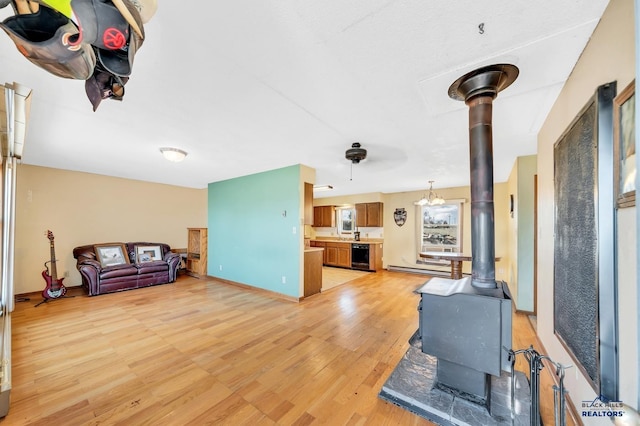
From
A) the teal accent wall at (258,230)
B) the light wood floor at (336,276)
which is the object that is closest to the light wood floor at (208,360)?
the teal accent wall at (258,230)

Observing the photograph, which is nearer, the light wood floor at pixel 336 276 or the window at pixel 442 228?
the light wood floor at pixel 336 276

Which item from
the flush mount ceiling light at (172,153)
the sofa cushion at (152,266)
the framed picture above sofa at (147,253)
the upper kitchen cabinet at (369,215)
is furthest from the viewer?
the upper kitchen cabinet at (369,215)

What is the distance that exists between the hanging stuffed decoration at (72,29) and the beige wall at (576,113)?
6.21ft

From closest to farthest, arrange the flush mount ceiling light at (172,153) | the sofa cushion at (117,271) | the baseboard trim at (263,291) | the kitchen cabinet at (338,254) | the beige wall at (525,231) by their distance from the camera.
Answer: the flush mount ceiling light at (172,153) < the beige wall at (525,231) < the baseboard trim at (263,291) < the sofa cushion at (117,271) < the kitchen cabinet at (338,254)

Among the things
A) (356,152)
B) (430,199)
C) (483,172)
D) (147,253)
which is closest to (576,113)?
(483,172)

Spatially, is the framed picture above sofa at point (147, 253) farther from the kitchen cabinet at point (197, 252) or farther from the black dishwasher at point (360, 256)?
the black dishwasher at point (360, 256)

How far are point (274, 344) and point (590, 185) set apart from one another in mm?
2875

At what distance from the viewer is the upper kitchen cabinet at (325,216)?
326 inches

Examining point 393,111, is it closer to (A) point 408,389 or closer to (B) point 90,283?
(A) point 408,389

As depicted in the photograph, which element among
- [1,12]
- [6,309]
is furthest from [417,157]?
[6,309]

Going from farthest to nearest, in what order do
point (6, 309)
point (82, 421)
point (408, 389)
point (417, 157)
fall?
point (417, 157) < point (6, 309) < point (408, 389) < point (82, 421)

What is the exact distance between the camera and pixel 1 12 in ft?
4.11

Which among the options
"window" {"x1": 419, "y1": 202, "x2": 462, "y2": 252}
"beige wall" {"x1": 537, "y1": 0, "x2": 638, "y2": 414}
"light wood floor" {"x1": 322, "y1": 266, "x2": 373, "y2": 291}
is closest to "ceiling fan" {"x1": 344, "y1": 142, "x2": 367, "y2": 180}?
"beige wall" {"x1": 537, "y1": 0, "x2": 638, "y2": 414}

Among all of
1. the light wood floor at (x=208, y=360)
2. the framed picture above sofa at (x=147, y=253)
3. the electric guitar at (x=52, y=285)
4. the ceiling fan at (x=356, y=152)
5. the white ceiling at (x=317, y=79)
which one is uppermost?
the white ceiling at (x=317, y=79)
